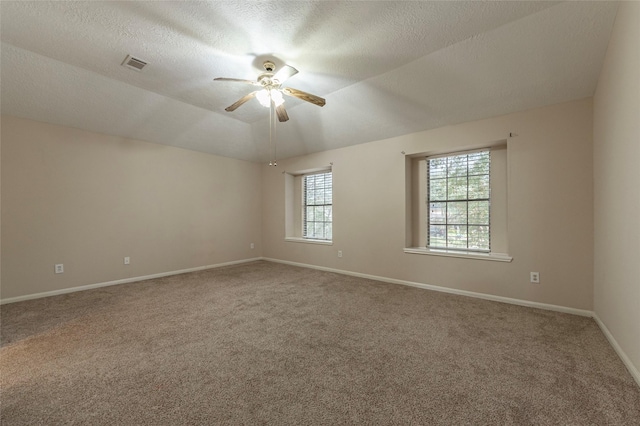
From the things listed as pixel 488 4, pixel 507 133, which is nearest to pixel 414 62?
pixel 488 4

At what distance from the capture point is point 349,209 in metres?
4.73

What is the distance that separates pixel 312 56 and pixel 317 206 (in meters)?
3.43

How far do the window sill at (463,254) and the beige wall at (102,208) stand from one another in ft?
13.0

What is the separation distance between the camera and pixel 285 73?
2.48 metres

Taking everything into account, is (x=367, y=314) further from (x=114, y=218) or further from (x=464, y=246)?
(x=114, y=218)

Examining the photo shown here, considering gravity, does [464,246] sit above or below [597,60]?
below

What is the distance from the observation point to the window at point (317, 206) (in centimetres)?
557

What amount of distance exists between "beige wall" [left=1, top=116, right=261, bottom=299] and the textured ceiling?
0.43 m

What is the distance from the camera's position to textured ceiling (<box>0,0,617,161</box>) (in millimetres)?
2098

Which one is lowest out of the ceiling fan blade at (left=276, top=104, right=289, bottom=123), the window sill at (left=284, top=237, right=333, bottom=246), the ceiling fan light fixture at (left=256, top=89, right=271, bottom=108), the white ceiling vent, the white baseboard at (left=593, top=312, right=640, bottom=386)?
the white baseboard at (left=593, top=312, right=640, bottom=386)

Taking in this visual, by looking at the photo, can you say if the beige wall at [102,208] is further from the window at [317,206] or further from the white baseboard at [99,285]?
the window at [317,206]

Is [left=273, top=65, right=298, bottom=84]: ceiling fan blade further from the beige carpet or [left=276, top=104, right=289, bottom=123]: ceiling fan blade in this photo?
the beige carpet

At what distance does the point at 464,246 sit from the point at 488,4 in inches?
116

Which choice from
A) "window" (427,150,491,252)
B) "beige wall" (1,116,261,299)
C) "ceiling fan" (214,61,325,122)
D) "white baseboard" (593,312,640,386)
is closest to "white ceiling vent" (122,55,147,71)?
"ceiling fan" (214,61,325,122)
